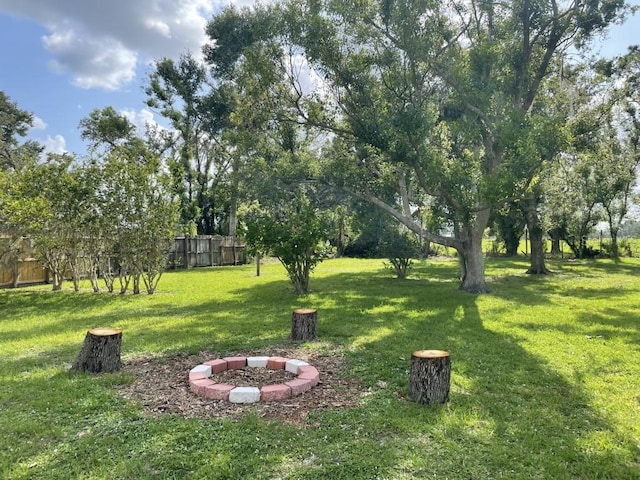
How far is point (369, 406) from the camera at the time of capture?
3301 millimetres

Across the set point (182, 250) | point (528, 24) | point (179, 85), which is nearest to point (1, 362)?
point (528, 24)

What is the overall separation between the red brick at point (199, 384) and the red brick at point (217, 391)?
1.6 inches

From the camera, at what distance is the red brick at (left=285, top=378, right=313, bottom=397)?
3520 millimetres

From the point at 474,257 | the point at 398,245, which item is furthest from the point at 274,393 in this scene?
the point at 398,245

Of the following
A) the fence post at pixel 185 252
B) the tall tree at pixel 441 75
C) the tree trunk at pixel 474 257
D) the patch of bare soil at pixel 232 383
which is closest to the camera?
the patch of bare soil at pixel 232 383

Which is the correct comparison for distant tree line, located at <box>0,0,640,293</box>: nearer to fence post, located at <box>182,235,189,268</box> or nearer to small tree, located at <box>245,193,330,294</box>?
small tree, located at <box>245,193,330,294</box>

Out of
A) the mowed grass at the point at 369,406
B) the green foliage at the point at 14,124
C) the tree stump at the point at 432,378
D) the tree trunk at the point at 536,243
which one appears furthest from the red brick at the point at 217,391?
the green foliage at the point at 14,124

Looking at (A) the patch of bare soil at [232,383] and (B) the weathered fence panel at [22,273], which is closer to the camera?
(A) the patch of bare soil at [232,383]

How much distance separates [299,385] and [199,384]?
0.81 m

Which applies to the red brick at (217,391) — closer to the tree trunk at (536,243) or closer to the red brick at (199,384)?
the red brick at (199,384)

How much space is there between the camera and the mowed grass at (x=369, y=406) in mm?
2486

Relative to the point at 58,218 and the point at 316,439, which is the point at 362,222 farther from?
the point at 316,439

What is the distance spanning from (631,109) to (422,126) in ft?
52.5

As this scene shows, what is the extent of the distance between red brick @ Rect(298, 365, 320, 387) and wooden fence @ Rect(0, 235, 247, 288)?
388 inches
